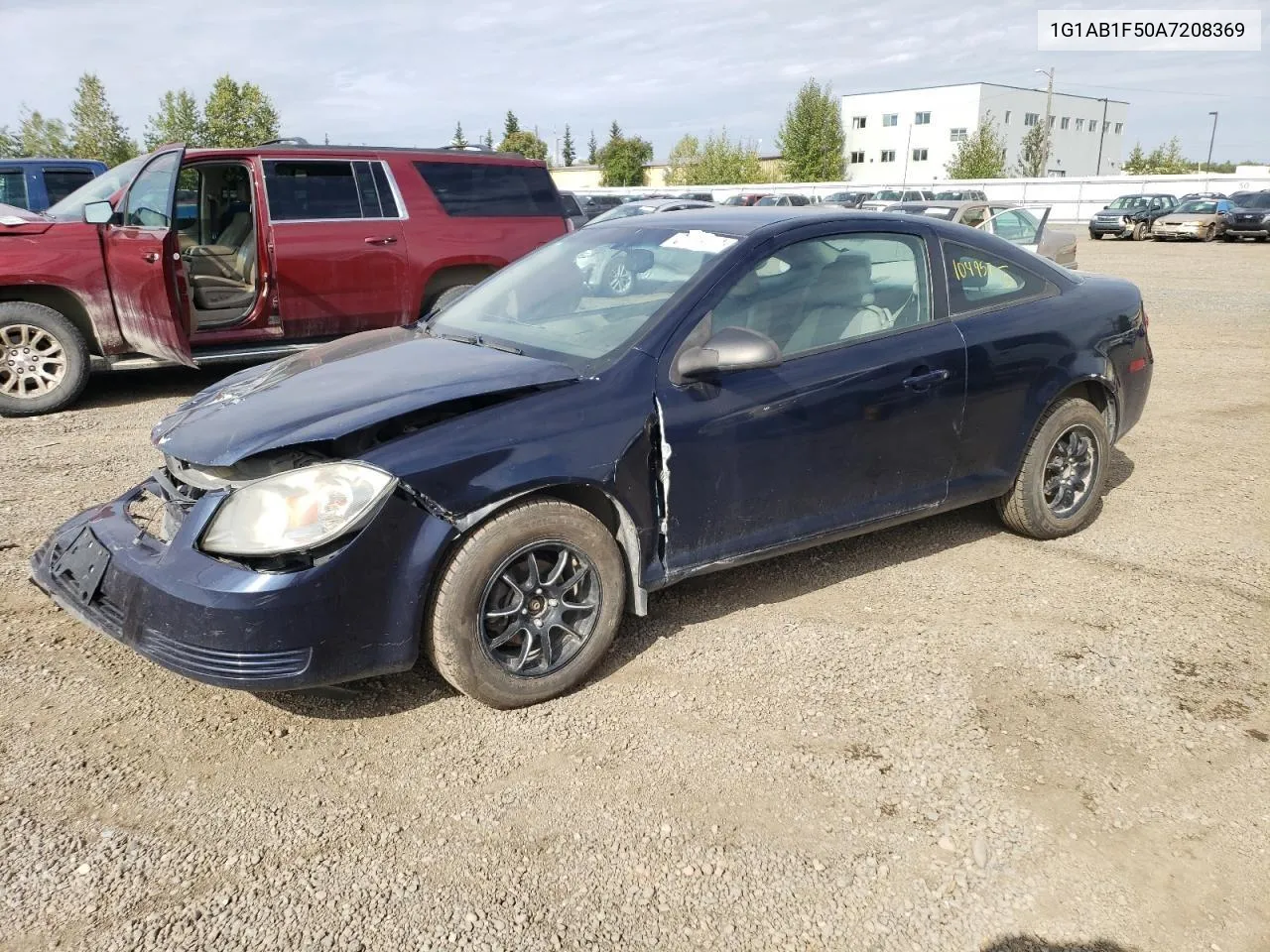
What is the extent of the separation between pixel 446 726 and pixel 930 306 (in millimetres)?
2633

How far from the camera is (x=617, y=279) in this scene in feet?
13.3

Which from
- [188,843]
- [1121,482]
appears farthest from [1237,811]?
[1121,482]

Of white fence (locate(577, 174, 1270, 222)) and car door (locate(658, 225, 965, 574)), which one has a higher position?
car door (locate(658, 225, 965, 574))

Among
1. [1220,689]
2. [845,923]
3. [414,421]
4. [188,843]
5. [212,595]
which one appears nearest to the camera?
[845,923]

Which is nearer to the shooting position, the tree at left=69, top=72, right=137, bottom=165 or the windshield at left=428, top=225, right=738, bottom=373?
the windshield at left=428, top=225, right=738, bottom=373

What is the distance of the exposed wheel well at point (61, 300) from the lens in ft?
23.8

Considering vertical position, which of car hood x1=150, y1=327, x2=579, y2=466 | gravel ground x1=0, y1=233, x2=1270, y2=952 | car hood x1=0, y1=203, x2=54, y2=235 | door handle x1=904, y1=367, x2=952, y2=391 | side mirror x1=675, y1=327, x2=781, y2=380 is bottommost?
gravel ground x1=0, y1=233, x2=1270, y2=952

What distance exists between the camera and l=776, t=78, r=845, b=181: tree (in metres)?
68.4

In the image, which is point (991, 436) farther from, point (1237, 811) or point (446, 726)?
point (446, 726)

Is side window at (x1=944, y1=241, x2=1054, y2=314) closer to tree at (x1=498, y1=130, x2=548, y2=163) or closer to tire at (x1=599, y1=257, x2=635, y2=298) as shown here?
tire at (x1=599, y1=257, x2=635, y2=298)

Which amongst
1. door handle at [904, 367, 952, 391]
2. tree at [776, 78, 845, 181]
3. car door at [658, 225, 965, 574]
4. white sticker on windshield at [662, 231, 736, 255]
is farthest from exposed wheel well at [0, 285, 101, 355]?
tree at [776, 78, 845, 181]

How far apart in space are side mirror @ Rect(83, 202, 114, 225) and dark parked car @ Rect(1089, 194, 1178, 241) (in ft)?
111

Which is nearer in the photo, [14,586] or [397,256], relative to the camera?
[14,586]

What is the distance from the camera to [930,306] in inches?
165
